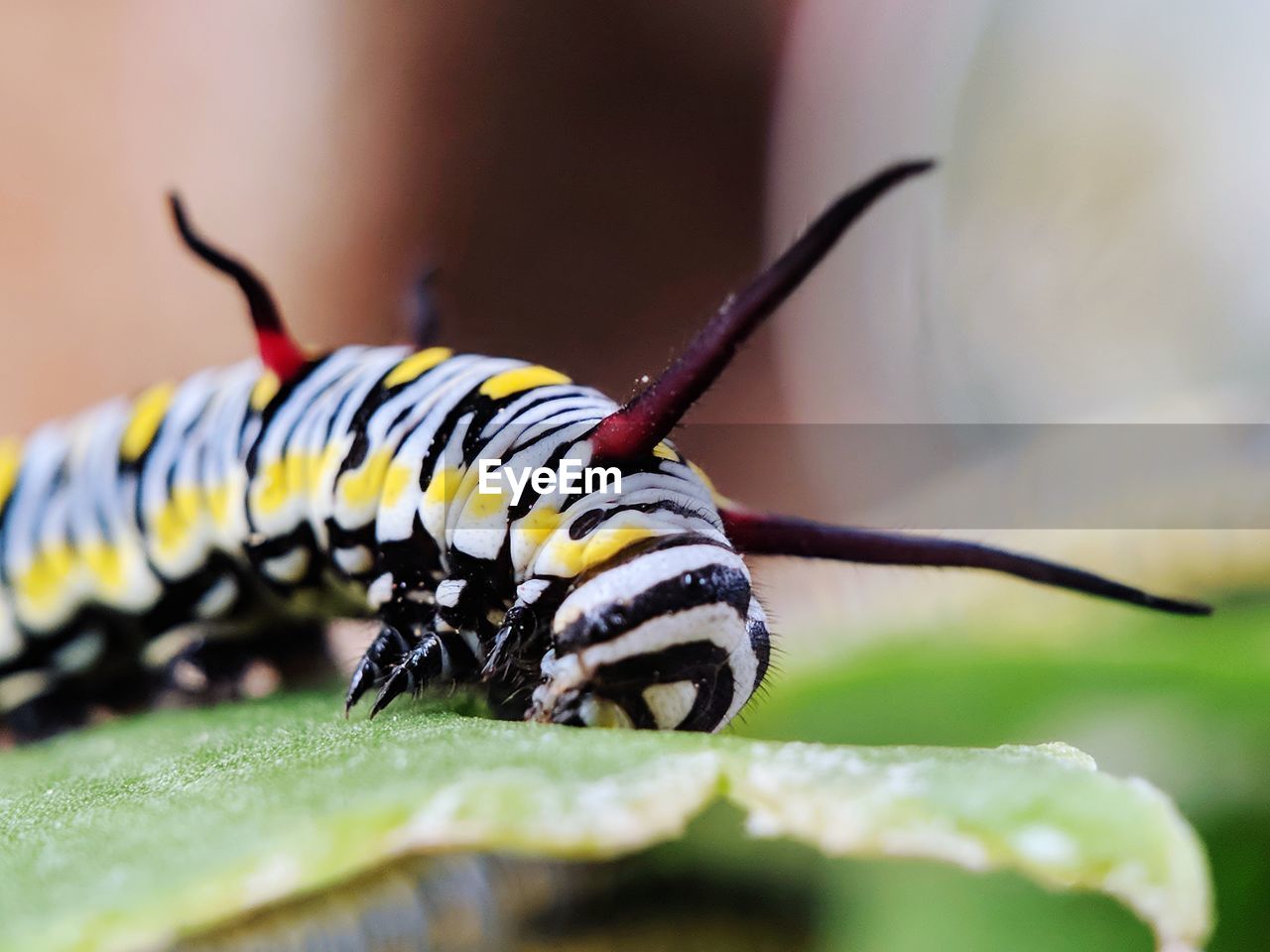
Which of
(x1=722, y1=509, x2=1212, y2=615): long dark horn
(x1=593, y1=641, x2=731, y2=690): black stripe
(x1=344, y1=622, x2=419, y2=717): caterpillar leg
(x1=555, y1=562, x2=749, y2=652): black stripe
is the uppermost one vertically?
(x1=722, y1=509, x2=1212, y2=615): long dark horn

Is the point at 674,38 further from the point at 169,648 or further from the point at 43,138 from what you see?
the point at 169,648

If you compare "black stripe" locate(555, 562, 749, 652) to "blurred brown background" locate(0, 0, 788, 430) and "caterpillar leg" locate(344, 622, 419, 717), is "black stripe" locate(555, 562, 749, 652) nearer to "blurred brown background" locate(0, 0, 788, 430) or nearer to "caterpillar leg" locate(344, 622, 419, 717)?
"caterpillar leg" locate(344, 622, 419, 717)

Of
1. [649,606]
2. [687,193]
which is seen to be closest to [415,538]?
[649,606]

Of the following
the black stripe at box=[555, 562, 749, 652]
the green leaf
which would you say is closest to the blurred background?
the black stripe at box=[555, 562, 749, 652]

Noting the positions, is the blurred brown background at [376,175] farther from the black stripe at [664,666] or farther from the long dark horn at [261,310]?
the black stripe at [664,666]

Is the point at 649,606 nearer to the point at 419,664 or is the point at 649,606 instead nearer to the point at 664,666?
the point at 664,666

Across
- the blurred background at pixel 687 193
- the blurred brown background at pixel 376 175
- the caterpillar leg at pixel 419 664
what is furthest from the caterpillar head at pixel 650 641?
the blurred brown background at pixel 376 175

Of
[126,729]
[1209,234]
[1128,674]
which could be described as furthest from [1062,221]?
[126,729]
